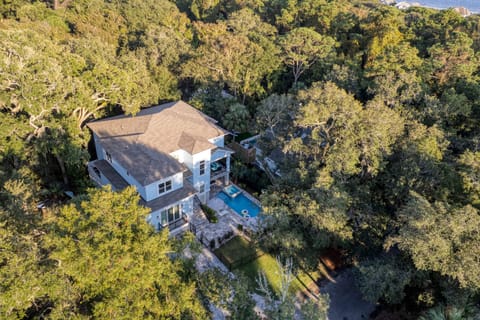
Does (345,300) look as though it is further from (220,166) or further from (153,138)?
(153,138)

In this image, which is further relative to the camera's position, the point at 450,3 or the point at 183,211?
the point at 450,3

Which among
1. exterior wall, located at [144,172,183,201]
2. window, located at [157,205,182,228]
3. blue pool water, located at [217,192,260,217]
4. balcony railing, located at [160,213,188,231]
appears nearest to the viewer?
exterior wall, located at [144,172,183,201]

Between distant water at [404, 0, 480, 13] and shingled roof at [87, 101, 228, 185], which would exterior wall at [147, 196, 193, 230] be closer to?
shingled roof at [87, 101, 228, 185]

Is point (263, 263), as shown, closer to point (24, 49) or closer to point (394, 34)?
point (24, 49)

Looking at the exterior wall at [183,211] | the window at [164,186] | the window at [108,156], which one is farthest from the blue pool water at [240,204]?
the window at [108,156]

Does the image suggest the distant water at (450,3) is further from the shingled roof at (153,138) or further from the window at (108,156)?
the window at (108,156)

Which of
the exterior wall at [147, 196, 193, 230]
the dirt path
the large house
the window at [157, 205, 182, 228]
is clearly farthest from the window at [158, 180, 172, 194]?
the dirt path

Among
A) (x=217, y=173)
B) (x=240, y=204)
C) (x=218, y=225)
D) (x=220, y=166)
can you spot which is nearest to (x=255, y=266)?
(x=218, y=225)
